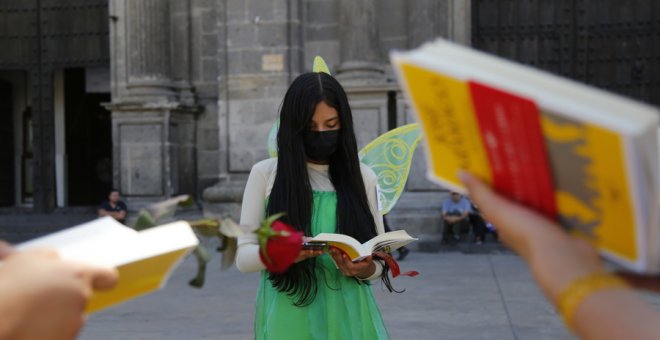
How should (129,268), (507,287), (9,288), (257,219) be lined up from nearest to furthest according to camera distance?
(9,288) < (129,268) < (257,219) < (507,287)

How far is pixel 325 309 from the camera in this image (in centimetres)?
297

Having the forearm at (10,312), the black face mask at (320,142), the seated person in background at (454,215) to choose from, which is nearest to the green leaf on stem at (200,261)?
the forearm at (10,312)

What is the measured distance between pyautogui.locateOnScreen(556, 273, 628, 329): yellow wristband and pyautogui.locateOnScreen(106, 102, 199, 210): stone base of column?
10.8 metres

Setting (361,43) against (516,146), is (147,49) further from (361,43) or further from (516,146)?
(516,146)

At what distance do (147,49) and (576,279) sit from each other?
11259 mm

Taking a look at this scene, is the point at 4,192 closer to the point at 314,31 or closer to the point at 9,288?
the point at 314,31

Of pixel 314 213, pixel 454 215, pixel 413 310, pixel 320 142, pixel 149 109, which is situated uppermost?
pixel 149 109

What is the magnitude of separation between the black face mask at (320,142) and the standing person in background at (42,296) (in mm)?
1969

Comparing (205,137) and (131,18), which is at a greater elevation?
(131,18)

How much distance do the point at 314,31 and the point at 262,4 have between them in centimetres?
87

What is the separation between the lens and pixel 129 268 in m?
Answer: 1.18

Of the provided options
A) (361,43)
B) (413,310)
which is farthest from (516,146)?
(361,43)

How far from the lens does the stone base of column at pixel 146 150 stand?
37.8 feet

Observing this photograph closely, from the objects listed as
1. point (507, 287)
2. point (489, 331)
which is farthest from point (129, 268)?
point (507, 287)
